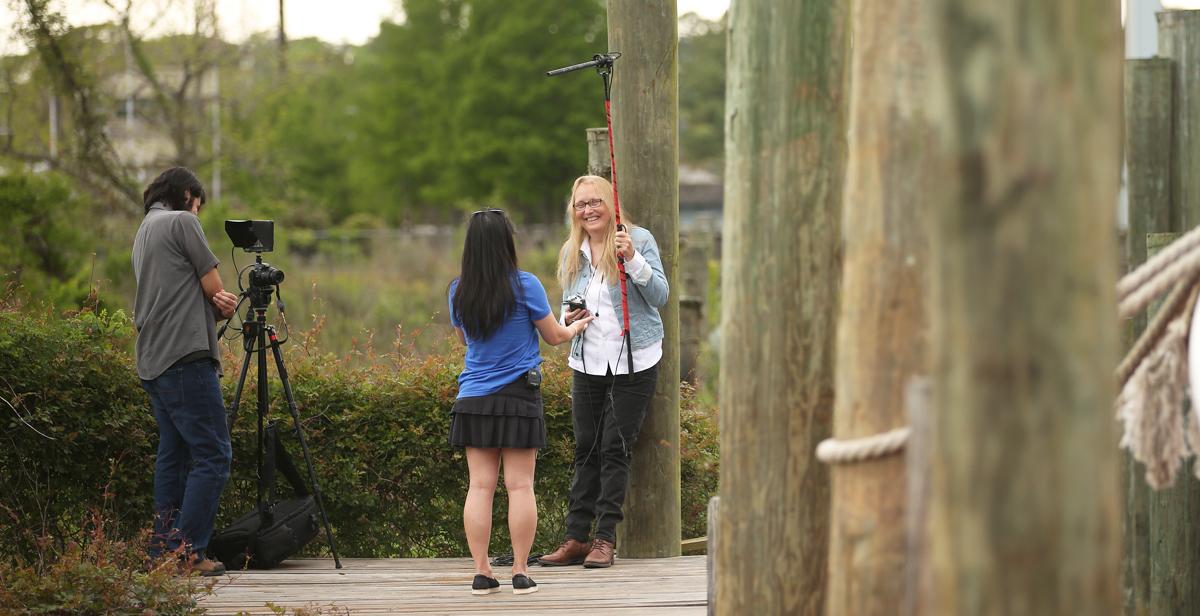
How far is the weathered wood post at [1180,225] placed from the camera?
5059mm

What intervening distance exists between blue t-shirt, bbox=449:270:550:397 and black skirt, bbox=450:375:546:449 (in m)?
0.04

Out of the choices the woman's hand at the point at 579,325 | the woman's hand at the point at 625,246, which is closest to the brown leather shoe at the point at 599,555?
the woman's hand at the point at 579,325

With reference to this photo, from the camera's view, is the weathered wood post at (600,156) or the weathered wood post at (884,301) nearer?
the weathered wood post at (884,301)

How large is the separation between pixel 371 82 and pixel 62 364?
1699 inches

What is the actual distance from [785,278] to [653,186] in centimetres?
280

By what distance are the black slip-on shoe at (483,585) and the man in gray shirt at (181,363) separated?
1.25 metres

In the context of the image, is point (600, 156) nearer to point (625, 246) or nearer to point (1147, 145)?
point (625, 246)

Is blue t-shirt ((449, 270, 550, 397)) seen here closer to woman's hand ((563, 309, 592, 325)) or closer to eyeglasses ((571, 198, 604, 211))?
woman's hand ((563, 309, 592, 325))

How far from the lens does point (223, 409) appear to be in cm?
585

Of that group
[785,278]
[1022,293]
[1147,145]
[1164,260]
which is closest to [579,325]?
[785,278]

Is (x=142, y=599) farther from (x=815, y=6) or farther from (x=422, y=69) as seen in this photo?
(x=422, y=69)

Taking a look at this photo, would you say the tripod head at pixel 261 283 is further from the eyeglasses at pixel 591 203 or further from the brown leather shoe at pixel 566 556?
the brown leather shoe at pixel 566 556

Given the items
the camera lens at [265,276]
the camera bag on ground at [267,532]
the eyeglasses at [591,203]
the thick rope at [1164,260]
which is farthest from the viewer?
the camera lens at [265,276]

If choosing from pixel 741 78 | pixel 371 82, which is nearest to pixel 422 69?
pixel 371 82
